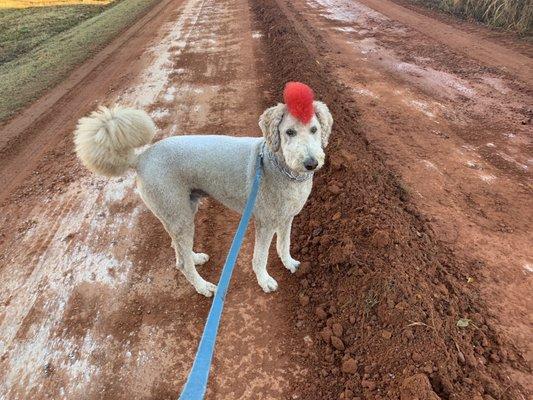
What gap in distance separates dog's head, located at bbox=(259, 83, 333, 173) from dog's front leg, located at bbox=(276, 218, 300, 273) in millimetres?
1081

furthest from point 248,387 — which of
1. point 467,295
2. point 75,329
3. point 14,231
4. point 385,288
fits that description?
point 14,231

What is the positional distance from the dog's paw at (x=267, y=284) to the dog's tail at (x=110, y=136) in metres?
1.91

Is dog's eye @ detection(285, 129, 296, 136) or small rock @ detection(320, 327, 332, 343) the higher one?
dog's eye @ detection(285, 129, 296, 136)

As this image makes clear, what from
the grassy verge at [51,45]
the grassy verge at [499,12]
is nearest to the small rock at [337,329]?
the grassy verge at [51,45]

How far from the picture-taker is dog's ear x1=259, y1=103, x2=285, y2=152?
325 centimetres

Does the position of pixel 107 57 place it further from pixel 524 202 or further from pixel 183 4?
pixel 524 202

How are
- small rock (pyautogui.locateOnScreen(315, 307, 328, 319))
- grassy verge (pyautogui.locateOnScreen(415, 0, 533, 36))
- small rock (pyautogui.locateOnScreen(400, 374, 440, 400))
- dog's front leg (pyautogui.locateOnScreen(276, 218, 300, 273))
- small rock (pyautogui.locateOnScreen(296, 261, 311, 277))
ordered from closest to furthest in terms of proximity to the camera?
small rock (pyautogui.locateOnScreen(400, 374, 440, 400)), small rock (pyautogui.locateOnScreen(315, 307, 328, 319)), dog's front leg (pyautogui.locateOnScreen(276, 218, 300, 273)), small rock (pyautogui.locateOnScreen(296, 261, 311, 277)), grassy verge (pyautogui.locateOnScreen(415, 0, 533, 36))

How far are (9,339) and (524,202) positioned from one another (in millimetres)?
6648

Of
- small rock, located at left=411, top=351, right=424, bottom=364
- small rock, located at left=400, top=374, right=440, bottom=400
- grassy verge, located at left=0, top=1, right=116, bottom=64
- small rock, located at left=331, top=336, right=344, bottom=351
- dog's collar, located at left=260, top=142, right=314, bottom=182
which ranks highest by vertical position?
Result: dog's collar, located at left=260, top=142, right=314, bottom=182

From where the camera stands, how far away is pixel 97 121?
11.4ft

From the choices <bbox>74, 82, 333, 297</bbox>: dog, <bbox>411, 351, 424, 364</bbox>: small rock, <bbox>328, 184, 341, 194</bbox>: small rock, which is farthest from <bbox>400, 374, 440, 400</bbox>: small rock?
<bbox>328, 184, 341, 194</bbox>: small rock

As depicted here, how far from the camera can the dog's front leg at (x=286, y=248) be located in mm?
4199

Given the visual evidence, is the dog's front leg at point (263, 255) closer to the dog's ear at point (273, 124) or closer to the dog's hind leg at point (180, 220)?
the dog's hind leg at point (180, 220)

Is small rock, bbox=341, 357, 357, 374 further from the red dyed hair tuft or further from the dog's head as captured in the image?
the red dyed hair tuft
